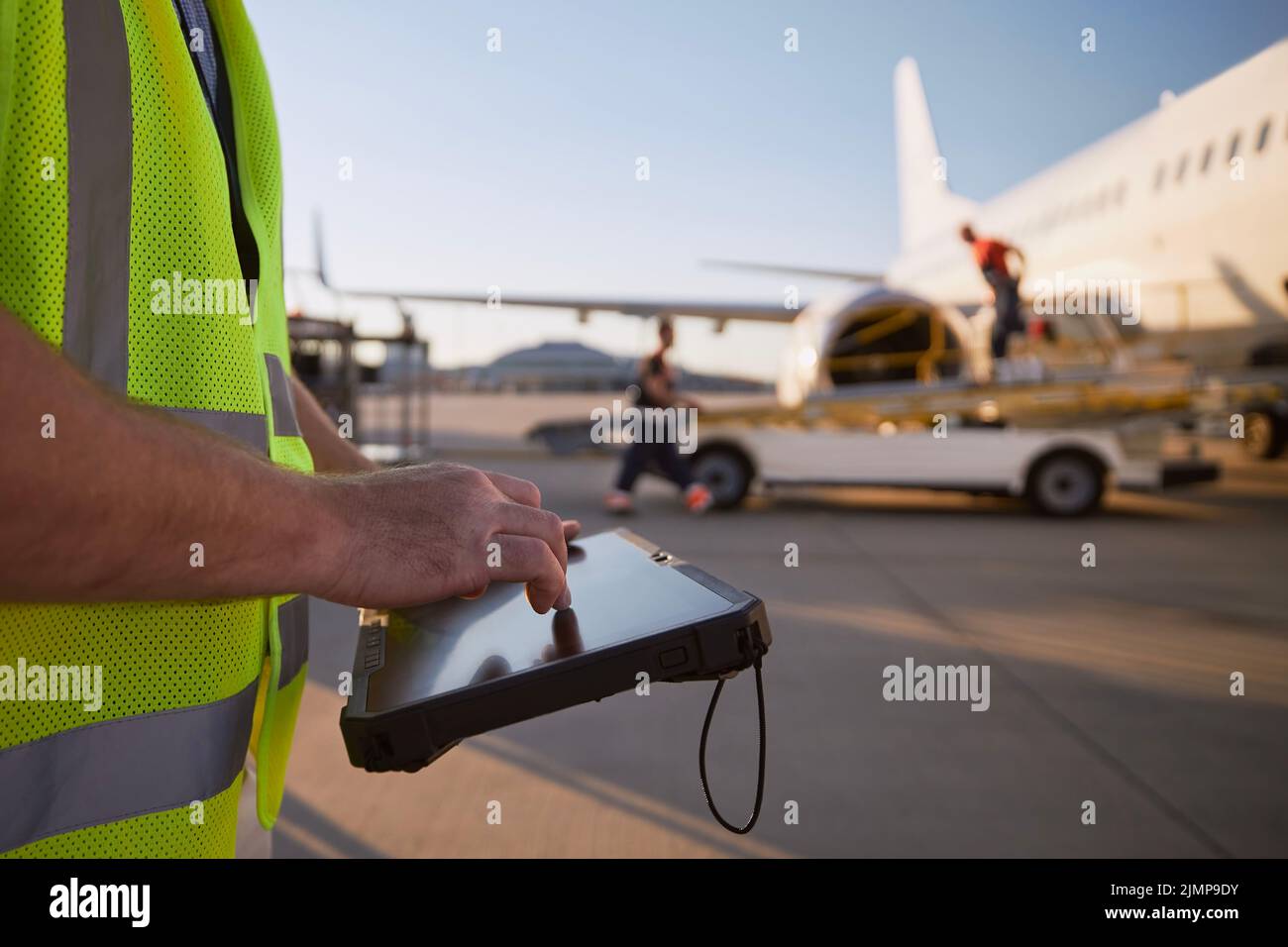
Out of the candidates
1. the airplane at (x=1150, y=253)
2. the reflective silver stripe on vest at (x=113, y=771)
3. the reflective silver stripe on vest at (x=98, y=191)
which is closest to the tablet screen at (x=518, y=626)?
the reflective silver stripe on vest at (x=113, y=771)

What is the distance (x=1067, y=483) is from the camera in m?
7.89

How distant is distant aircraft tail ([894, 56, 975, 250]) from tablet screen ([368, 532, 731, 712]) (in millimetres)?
22341

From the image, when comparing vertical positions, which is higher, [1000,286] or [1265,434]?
[1000,286]

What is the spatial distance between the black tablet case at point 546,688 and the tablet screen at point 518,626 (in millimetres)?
12

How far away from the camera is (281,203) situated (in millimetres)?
1009

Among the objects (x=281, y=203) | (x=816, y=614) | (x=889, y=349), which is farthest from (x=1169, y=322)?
(x=281, y=203)

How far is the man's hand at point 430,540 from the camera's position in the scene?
698mm

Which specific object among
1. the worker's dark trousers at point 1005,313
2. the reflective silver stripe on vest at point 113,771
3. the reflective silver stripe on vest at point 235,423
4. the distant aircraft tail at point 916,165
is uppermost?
the distant aircraft tail at point 916,165

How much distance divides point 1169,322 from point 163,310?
9.65 m

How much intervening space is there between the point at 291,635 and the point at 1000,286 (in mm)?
9109

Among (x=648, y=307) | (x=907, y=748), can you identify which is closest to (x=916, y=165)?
(x=648, y=307)

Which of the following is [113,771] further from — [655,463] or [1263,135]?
[1263,135]

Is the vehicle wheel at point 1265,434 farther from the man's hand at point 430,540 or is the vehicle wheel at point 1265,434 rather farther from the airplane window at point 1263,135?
the man's hand at point 430,540

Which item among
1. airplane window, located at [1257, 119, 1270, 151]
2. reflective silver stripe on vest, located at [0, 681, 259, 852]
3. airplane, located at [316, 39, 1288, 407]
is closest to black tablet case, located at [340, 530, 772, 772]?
reflective silver stripe on vest, located at [0, 681, 259, 852]
